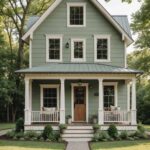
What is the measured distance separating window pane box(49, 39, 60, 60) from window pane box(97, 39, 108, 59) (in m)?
2.71

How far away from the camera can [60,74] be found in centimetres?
2441

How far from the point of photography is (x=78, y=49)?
2720 centimetres

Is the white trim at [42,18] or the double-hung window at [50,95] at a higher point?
the white trim at [42,18]

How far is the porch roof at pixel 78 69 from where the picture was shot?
24312 mm

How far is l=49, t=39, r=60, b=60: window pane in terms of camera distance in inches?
1065

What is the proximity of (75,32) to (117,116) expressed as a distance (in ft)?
21.1

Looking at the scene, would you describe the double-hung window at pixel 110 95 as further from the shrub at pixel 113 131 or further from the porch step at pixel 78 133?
the shrub at pixel 113 131

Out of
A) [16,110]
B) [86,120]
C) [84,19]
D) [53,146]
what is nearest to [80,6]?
[84,19]

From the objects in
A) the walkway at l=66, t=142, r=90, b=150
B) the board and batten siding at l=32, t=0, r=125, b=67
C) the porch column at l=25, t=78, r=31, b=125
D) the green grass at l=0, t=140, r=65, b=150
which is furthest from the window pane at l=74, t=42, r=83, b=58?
the green grass at l=0, t=140, r=65, b=150

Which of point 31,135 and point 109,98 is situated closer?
point 31,135

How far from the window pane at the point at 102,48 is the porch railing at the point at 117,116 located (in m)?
4.22

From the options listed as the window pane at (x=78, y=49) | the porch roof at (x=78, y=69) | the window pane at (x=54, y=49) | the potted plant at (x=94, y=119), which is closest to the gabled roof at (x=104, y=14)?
the window pane at (x=54, y=49)

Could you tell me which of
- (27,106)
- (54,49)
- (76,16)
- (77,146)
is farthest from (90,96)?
(77,146)

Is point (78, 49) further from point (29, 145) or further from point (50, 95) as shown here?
point (29, 145)
